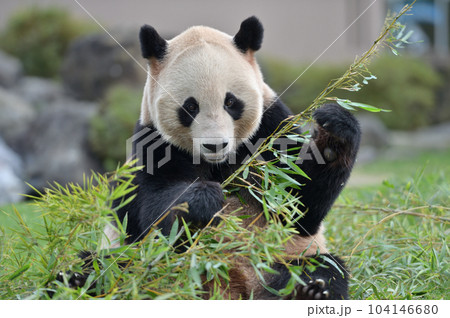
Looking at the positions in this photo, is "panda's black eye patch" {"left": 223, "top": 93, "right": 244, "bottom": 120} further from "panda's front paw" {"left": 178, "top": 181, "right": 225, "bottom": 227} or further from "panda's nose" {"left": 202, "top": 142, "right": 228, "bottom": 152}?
"panda's front paw" {"left": 178, "top": 181, "right": 225, "bottom": 227}

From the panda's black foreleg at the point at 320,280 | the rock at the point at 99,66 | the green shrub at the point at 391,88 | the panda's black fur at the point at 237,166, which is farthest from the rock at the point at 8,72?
the panda's black foreleg at the point at 320,280

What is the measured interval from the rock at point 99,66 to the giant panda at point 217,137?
852cm

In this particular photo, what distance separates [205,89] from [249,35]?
1.86ft

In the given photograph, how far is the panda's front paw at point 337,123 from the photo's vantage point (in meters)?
3.22

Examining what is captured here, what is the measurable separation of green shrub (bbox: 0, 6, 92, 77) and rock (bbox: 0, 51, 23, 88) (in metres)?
0.85

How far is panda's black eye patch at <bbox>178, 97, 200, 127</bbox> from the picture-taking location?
3416 millimetres

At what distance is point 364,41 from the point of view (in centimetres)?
1402

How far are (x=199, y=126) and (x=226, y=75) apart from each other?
37cm

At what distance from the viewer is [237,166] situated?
3.65 metres

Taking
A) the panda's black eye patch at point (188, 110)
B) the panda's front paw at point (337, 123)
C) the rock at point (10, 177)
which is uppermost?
the panda's black eye patch at point (188, 110)

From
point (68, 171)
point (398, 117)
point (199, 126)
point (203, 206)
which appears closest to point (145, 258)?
point (203, 206)

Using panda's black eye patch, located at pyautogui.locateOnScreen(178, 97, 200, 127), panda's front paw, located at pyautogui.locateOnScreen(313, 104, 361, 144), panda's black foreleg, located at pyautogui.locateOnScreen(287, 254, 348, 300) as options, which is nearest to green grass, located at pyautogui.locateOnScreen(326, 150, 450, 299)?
panda's black foreleg, located at pyautogui.locateOnScreen(287, 254, 348, 300)

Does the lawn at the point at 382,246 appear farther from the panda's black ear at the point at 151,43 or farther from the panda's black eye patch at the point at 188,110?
the panda's black ear at the point at 151,43
